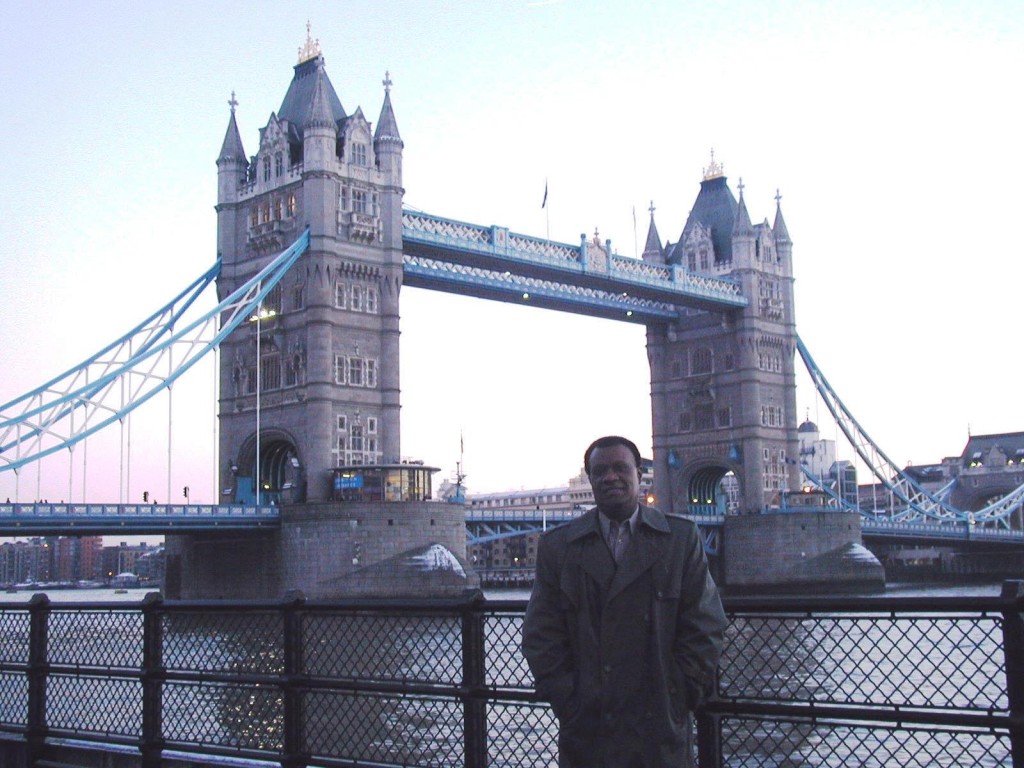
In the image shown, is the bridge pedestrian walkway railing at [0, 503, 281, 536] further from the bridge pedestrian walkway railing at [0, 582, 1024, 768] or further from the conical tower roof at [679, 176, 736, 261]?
the conical tower roof at [679, 176, 736, 261]

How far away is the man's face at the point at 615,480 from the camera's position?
5.33 metres

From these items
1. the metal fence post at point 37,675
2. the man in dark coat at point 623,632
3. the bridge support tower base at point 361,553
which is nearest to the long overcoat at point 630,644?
the man in dark coat at point 623,632

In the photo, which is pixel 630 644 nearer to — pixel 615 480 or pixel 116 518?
pixel 615 480

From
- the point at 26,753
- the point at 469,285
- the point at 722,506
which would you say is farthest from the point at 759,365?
the point at 26,753

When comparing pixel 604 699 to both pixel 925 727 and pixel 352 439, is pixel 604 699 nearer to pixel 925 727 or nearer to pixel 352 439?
pixel 925 727

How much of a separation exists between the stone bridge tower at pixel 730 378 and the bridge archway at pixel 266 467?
25885 mm

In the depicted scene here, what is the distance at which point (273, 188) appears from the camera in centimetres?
5325

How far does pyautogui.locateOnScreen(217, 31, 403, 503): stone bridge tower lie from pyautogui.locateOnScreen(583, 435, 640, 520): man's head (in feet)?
146

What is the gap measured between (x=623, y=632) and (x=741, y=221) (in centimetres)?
7021

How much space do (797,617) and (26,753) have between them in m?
5.75

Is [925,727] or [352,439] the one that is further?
[352,439]

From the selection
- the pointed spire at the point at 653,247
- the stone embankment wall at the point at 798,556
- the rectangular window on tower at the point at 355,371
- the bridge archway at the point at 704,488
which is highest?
the pointed spire at the point at 653,247

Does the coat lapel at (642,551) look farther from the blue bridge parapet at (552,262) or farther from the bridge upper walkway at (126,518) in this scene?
the blue bridge parapet at (552,262)

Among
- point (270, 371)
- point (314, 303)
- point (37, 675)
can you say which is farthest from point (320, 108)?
point (37, 675)
